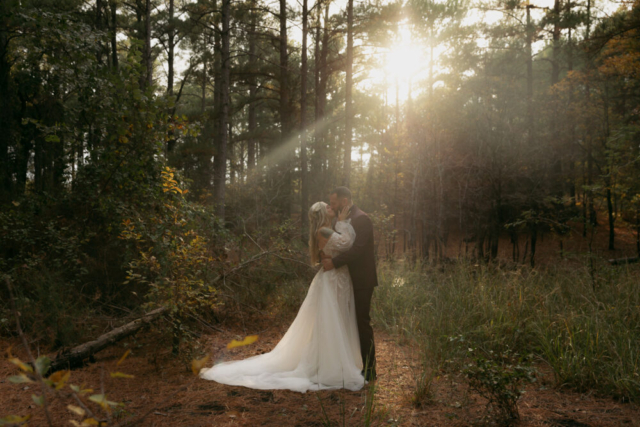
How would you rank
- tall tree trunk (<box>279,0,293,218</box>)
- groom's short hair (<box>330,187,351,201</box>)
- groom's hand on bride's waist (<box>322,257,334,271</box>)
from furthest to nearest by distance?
tall tree trunk (<box>279,0,293,218</box>), groom's short hair (<box>330,187,351,201</box>), groom's hand on bride's waist (<box>322,257,334,271</box>)

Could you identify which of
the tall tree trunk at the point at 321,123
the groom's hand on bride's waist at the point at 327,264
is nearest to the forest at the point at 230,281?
the groom's hand on bride's waist at the point at 327,264

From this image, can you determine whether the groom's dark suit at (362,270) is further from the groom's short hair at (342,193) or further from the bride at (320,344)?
the groom's short hair at (342,193)

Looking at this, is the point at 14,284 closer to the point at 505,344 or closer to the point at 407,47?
the point at 505,344

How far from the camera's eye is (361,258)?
4691mm

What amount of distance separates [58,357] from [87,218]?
3121 millimetres

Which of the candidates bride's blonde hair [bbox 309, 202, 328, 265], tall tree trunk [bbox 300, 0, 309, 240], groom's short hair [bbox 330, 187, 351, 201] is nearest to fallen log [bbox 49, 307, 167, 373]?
bride's blonde hair [bbox 309, 202, 328, 265]

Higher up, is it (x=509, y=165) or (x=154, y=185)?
(x=509, y=165)

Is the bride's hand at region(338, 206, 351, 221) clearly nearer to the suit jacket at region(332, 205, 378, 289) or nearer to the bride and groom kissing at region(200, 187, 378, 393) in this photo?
the bride and groom kissing at region(200, 187, 378, 393)

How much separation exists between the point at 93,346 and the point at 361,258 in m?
3.39

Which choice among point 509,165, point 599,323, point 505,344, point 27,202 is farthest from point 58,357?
point 509,165

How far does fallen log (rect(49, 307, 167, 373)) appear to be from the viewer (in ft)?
15.6

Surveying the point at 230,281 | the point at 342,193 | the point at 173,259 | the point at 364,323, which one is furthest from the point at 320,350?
the point at 230,281

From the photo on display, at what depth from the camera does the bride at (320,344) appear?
446cm

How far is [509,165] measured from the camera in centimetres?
1382
